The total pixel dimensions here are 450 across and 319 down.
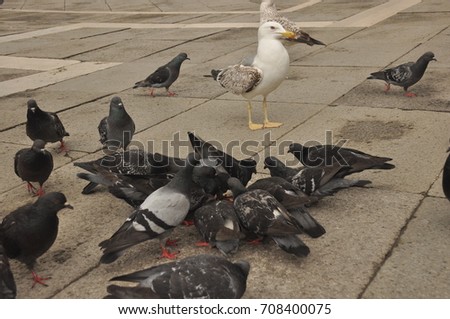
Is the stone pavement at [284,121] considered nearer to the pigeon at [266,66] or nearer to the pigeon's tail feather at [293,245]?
the pigeon's tail feather at [293,245]

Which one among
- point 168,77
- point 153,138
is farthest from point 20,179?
point 168,77

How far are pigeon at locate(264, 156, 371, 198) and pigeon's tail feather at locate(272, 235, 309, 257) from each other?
0.90 meters

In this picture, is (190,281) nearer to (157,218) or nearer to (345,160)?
(157,218)

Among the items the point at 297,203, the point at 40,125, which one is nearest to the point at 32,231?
the point at 297,203

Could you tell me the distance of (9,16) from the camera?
21578 mm

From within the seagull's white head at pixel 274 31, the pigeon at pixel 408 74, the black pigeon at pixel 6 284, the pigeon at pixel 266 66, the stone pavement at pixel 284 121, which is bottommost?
the stone pavement at pixel 284 121

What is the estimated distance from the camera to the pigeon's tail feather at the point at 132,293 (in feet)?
12.3

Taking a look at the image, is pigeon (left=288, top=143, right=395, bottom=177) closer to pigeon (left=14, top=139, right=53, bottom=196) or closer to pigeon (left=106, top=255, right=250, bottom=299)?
pigeon (left=106, top=255, right=250, bottom=299)

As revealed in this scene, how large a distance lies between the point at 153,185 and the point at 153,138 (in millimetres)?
2382

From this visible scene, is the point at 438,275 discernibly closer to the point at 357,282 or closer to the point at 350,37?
the point at 357,282

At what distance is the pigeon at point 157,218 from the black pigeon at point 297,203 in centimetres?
74

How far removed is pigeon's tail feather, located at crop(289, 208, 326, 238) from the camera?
15.6 feet

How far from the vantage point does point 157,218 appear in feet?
15.2

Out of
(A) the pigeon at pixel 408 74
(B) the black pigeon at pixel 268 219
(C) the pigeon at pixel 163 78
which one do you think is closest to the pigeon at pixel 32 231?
(B) the black pigeon at pixel 268 219
